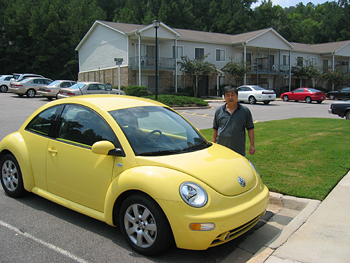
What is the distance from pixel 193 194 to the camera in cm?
318

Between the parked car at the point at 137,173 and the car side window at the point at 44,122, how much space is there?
2 centimetres

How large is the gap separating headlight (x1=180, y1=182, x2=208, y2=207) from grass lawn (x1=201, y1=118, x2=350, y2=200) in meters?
2.53

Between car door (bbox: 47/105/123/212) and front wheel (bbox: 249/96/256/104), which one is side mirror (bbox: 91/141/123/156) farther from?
front wheel (bbox: 249/96/256/104)

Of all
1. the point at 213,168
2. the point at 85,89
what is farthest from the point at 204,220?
the point at 85,89

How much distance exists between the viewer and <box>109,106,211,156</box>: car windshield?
12.3 feet

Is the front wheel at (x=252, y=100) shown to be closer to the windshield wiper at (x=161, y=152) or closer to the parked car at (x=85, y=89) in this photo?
the parked car at (x=85, y=89)

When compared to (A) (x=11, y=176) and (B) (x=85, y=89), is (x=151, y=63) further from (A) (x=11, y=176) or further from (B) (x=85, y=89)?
(A) (x=11, y=176)

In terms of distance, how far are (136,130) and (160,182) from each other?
92cm

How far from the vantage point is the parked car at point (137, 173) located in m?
3.18

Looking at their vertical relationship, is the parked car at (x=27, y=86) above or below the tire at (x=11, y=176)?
above

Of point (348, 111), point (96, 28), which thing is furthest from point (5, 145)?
point (96, 28)

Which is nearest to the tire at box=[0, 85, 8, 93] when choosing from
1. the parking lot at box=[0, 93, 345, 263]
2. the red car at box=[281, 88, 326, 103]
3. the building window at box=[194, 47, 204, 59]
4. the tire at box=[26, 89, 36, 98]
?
the tire at box=[26, 89, 36, 98]

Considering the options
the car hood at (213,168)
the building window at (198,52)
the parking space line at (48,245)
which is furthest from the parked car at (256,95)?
the parking space line at (48,245)

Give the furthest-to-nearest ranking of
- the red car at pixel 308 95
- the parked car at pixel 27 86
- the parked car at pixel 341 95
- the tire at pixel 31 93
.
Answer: the parked car at pixel 341 95
the red car at pixel 308 95
the tire at pixel 31 93
the parked car at pixel 27 86
